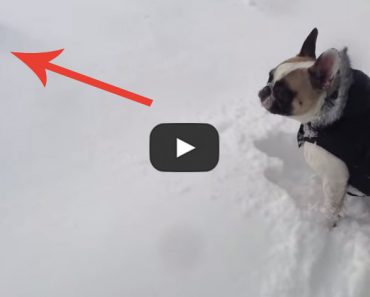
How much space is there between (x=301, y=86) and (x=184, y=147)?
679 mm

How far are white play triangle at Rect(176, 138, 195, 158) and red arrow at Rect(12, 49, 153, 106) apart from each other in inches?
16.3

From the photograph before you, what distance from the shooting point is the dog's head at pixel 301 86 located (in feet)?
4.99

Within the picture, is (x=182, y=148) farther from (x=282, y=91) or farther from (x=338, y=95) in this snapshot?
(x=338, y=95)

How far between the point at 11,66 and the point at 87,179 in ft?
3.32

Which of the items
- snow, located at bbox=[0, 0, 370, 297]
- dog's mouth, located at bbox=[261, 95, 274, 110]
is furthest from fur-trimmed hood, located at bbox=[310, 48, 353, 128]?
snow, located at bbox=[0, 0, 370, 297]

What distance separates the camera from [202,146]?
212 cm

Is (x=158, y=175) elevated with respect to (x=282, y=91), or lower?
lower

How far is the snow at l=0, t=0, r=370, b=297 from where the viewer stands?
1.69 m

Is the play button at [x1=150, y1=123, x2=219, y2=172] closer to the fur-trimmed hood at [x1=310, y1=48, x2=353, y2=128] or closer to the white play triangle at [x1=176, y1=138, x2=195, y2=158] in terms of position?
the white play triangle at [x1=176, y1=138, x2=195, y2=158]

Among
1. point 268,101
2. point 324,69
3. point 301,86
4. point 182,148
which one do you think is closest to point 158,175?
point 182,148

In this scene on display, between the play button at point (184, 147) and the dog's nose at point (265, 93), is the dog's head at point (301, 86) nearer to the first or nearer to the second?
the dog's nose at point (265, 93)

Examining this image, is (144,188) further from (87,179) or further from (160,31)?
(160,31)

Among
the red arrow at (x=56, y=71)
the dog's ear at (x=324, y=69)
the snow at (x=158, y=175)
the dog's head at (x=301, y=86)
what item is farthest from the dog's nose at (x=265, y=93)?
the red arrow at (x=56, y=71)

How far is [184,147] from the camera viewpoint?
2090 millimetres
